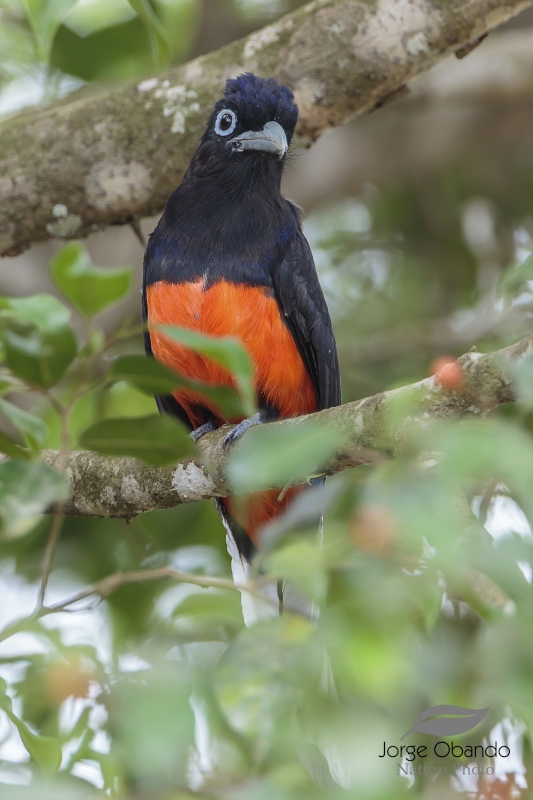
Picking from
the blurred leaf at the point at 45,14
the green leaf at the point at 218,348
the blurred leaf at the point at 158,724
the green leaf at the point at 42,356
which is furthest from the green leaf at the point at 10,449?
the blurred leaf at the point at 45,14

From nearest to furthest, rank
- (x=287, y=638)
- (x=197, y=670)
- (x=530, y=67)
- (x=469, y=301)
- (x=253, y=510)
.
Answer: (x=197, y=670) → (x=287, y=638) → (x=253, y=510) → (x=530, y=67) → (x=469, y=301)

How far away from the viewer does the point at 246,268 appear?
155 inches

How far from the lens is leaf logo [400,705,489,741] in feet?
6.68

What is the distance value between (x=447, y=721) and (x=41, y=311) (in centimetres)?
141

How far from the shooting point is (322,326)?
4.17 metres

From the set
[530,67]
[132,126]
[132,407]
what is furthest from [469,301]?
[132,126]

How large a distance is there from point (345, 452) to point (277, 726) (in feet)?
2.69

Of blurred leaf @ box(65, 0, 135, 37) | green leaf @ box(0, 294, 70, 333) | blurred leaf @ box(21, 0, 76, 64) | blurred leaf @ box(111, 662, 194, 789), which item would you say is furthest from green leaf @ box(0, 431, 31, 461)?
blurred leaf @ box(65, 0, 135, 37)

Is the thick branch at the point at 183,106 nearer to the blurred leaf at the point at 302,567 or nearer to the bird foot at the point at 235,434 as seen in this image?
the bird foot at the point at 235,434

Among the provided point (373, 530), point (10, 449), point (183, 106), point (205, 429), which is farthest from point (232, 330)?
point (373, 530)

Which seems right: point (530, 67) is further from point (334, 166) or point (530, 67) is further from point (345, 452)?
point (345, 452)

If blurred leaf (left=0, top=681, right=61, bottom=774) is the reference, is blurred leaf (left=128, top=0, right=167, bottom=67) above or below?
above

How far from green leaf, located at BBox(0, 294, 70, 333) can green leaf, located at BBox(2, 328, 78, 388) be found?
2 centimetres

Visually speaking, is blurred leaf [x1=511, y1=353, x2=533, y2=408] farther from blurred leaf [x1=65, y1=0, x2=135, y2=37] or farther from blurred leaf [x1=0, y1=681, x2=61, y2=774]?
blurred leaf [x1=65, y1=0, x2=135, y2=37]
